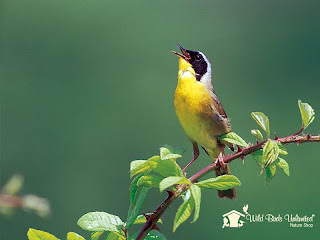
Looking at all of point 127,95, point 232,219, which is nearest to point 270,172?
point 232,219

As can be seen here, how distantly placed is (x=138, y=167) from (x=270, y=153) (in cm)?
18

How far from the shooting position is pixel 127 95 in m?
10.9

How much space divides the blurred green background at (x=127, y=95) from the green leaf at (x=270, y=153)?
221 inches

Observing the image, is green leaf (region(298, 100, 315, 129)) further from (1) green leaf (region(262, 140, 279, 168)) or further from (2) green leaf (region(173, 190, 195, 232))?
(2) green leaf (region(173, 190, 195, 232))

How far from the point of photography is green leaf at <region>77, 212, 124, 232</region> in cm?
89

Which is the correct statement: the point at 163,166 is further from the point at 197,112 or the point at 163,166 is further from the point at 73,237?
the point at 197,112

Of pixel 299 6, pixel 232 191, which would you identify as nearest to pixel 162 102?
pixel 299 6

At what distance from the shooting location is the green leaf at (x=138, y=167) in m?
0.88

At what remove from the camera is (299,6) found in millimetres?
15602

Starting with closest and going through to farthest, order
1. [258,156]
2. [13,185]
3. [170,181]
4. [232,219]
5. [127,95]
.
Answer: [13,185], [170,181], [258,156], [232,219], [127,95]

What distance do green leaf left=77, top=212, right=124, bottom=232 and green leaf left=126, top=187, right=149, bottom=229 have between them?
2 centimetres

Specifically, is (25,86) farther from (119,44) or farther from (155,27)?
(155,27)

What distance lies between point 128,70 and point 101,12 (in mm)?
2432

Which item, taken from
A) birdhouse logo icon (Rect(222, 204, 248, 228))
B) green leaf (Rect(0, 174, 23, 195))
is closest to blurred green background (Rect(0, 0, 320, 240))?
birdhouse logo icon (Rect(222, 204, 248, 228))
